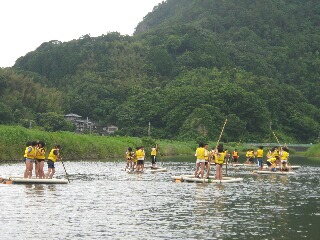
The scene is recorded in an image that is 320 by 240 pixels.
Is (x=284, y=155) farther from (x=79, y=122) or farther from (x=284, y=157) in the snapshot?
(x=79, y=122)

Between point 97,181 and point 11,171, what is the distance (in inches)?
306

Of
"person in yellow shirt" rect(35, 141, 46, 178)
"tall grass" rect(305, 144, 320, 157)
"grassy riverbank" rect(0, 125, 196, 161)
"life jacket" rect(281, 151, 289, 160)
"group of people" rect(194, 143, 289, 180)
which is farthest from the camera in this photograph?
"tall grass" rect(305, 144, 320, 157)

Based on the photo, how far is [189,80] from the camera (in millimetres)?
144125

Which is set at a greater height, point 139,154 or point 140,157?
point 139,154

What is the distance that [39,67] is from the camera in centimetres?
15975

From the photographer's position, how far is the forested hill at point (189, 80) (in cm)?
12019

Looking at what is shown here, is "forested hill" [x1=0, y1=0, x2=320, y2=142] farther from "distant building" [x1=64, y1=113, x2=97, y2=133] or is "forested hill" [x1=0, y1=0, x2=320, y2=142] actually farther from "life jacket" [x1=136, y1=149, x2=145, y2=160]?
"life jacket" [x1=136, y1=149, x2=145, y2=160]

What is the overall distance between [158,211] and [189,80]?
12182cm

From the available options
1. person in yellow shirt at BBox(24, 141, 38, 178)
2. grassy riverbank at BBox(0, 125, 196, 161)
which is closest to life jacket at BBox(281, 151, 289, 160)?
person in yellow shirt at BBox(24, 141, 38, 178)

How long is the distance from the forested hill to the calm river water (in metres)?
73.6

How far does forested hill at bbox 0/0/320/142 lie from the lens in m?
120

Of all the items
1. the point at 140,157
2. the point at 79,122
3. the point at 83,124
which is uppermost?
the point at 79,122

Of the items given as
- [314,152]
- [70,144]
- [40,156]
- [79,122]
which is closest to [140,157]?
[40,156]

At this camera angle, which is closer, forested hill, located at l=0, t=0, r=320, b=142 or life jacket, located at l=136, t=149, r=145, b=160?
life jacket, located at l=136, t=149, r=145, b=160
